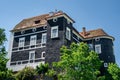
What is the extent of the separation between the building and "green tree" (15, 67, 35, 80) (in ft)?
8.74

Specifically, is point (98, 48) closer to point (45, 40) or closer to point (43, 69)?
point (45, 40)

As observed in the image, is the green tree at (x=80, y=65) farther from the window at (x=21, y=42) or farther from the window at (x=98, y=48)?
the window at (x=98, y=48)

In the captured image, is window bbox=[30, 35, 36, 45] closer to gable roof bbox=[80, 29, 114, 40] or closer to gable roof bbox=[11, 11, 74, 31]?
gable roof bbox=[11, 11, 74, 31]

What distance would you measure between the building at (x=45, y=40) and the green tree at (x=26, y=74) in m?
2.67

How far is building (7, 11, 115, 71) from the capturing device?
41.7 meters

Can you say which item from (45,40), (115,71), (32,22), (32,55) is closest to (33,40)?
(45,40)

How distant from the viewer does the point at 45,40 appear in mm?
44344

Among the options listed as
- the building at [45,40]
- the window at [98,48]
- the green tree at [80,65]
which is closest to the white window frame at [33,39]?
the building at [45,40]

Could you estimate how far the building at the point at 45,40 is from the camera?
41.7 metres

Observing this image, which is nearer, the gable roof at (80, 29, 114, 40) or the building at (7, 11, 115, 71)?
the building at (7, 11, 115, 71)

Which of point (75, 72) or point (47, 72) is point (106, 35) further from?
point (75, 72)

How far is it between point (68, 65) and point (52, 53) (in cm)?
1196

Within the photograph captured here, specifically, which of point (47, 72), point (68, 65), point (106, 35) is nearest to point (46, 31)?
point (47, 72)

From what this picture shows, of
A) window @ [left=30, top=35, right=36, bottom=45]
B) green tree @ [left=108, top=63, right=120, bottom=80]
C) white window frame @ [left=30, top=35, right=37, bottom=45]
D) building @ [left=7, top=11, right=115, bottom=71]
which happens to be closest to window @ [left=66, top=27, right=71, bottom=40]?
building @ [left=7, top=11, right=115, bottom=71]
